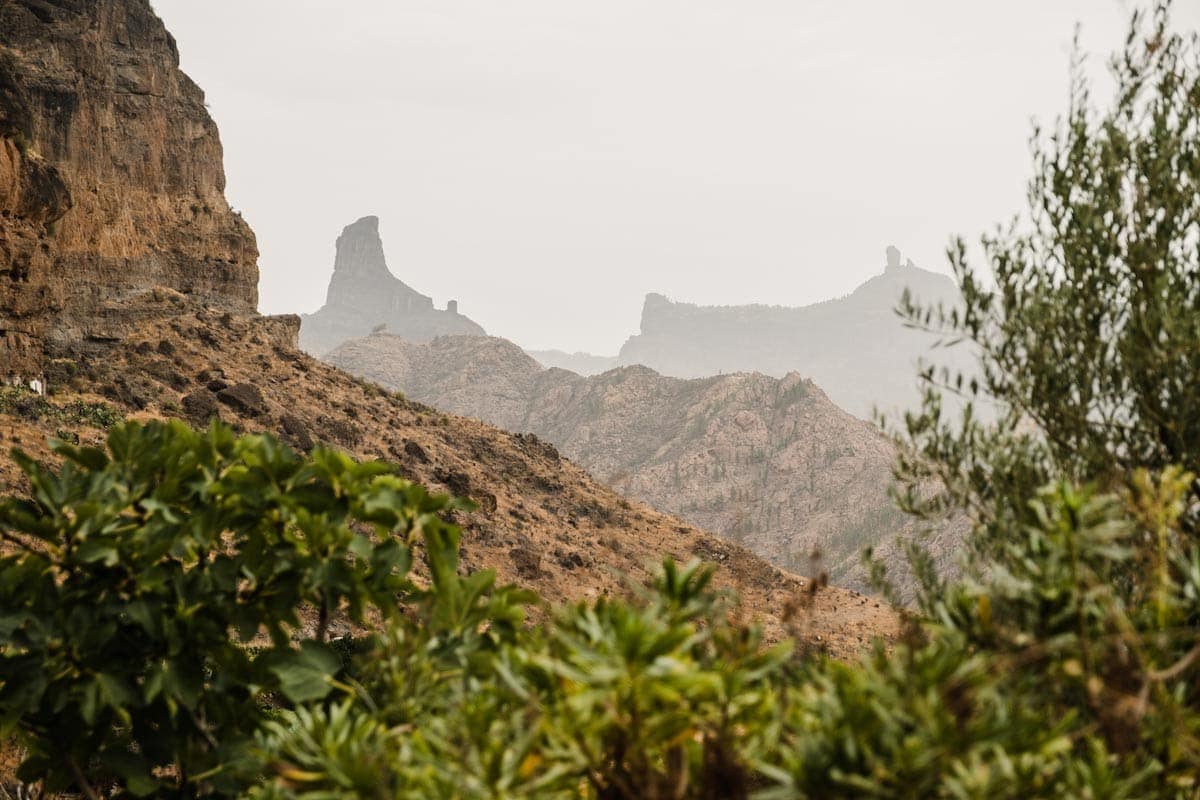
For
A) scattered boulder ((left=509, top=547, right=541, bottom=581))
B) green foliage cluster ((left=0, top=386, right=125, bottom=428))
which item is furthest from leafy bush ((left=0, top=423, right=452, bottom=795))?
scattered boulder ((left=509, top=547, right=541, bottom=581))

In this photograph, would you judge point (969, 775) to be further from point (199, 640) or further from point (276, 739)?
point (199, 640)

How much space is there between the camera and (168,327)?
4888cm

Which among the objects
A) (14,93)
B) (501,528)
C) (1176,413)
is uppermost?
(14,93)

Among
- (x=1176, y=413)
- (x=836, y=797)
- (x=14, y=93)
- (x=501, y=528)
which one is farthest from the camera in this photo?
(x=501, y=528)

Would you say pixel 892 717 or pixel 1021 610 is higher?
pixel 1021 610

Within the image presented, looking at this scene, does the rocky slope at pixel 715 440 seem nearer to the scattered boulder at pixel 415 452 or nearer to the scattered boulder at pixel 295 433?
the scattered boulder at pixel 415 452

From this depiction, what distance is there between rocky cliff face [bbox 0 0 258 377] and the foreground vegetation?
32.4 m

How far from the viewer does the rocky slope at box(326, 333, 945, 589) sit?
111 m

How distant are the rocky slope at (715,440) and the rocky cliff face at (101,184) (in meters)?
53.8

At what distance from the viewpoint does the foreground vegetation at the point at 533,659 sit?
2604 millimetres

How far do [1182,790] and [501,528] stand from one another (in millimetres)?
43319

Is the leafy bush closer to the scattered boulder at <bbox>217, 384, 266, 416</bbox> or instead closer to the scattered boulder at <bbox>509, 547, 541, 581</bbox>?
the scattered boulder at <bbox>509, 547, 541, 581</bbox>

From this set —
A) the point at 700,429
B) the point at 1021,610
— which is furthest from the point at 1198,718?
the point at 700,429

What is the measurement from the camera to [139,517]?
12.5 feet
